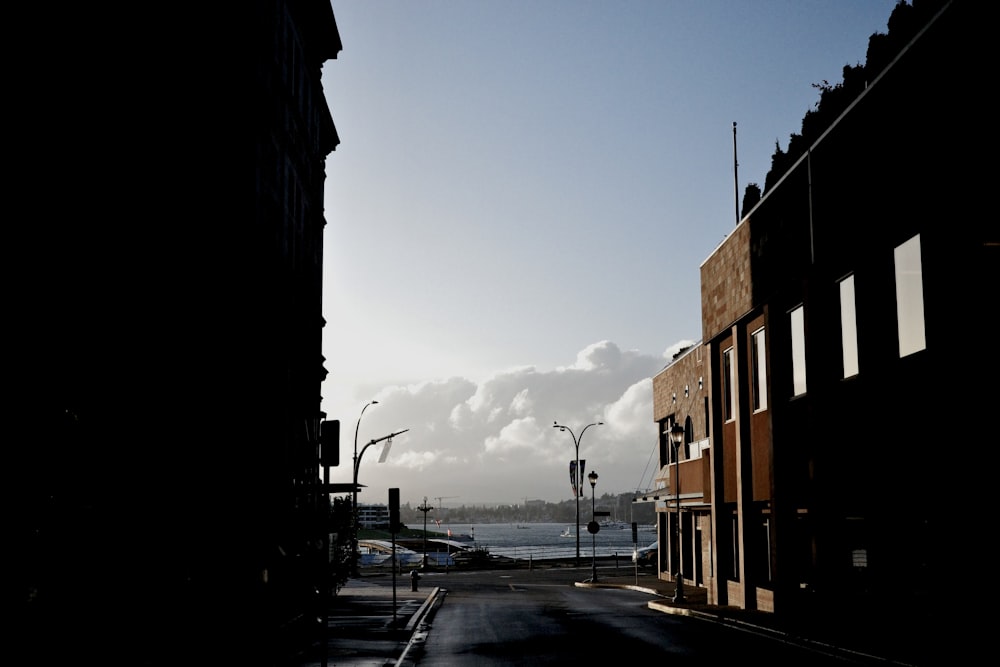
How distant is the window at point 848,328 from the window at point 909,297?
251cm

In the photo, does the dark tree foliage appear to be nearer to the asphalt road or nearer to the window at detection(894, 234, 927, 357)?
the window at detection(894, 234, 927, 357)

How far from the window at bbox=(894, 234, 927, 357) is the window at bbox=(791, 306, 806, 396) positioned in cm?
646

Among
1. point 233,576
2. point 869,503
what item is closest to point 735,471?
point 869,503

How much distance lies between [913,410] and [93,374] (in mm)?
16403

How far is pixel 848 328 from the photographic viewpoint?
26.5 m

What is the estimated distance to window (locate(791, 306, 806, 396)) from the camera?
30156 millimetres

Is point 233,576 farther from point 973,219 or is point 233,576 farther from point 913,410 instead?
point 973,219

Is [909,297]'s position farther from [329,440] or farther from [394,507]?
[394,507]

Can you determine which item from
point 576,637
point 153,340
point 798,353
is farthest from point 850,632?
point 153,340

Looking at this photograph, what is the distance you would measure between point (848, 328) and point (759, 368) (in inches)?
297

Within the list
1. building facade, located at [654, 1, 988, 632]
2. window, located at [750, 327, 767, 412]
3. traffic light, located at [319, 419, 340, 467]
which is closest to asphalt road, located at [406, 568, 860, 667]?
building facade, located at [654, 1, 988, 632]

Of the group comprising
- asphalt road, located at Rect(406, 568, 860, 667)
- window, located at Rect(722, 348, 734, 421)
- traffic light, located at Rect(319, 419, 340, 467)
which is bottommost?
asphalt road, located at Rect(406, 568, 860, 667)

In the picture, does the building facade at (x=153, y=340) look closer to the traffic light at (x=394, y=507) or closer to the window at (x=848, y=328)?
the traffic light at (x=394, y=507)

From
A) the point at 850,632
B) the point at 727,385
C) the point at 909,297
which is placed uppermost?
the point at 909,297
